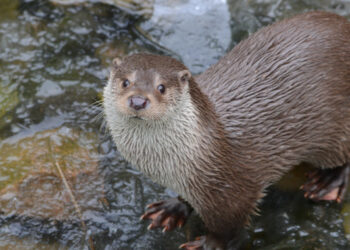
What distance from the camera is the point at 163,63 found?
2160mm

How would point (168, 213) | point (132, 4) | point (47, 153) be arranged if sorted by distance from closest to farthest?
point (168, 213) → point (47, 153) → point (132, 4)

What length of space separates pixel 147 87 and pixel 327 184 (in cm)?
134

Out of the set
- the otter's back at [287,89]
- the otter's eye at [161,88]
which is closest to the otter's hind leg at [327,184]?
the otter's back at [287,89]

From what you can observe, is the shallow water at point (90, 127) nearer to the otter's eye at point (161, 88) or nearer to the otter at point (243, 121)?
the otter at point (243, 121)

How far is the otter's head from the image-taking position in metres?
2.02

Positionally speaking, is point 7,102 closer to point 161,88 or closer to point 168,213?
point 168,213

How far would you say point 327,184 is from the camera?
285cm

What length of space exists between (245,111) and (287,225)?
2.24ft

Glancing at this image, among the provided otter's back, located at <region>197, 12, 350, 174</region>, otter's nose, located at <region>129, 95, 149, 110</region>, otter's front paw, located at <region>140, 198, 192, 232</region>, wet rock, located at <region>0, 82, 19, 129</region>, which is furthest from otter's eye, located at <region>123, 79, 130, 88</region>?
wet rock, located at <region>0, 82, 19, 129</region>

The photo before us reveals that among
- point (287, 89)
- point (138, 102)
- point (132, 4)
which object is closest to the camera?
point (138, 102)

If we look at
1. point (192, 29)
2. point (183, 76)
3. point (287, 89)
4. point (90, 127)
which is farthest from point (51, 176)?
point (192, 29)

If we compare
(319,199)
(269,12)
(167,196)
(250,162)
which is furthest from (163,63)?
(269,12)

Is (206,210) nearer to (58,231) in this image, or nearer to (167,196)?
(167,196)

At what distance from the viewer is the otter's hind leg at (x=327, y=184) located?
2.81 m
